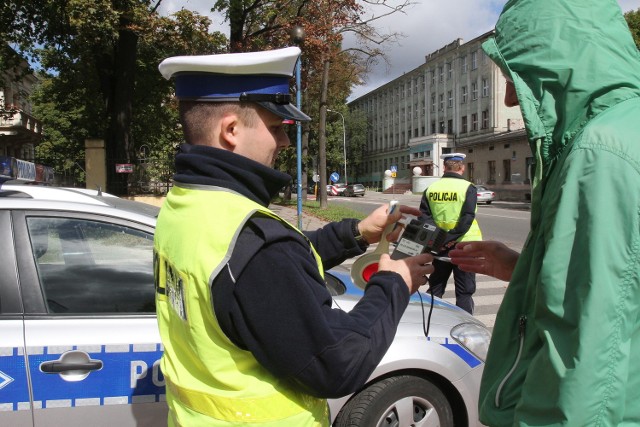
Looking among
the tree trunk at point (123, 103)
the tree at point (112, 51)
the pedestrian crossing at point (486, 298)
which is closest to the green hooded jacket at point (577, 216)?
the pedestrian crossing at point (486, 298)

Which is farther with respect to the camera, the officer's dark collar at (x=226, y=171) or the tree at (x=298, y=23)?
the tree at (x=298, y=23)

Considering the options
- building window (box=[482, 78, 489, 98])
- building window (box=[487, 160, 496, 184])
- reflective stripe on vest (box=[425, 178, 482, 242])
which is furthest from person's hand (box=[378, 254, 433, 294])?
building window (box=[482, 78, 489, 98])

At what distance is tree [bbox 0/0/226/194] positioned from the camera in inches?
521

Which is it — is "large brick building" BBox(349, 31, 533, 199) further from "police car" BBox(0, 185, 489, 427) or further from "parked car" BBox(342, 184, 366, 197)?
"police car" BBox(0, 185, 489, 427)

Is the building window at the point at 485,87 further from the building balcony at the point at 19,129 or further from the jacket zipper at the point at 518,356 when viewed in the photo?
the jacket zipper at the point at 518,356

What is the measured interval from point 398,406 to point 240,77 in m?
2.07

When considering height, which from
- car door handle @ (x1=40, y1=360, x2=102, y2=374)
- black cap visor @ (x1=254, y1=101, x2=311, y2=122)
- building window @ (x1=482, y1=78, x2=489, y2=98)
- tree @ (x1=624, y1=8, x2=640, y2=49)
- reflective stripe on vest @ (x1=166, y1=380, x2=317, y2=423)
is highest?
building window @ (x1=482, y1=78, x2=489, y2=98)

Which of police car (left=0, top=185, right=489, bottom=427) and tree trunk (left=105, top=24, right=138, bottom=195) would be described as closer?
police car (left=0, top=185, right=489, bottom=427)

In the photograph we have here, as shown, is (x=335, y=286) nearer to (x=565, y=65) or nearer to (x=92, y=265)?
(x=92, y=265)

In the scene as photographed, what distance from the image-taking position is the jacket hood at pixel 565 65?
3.78ft

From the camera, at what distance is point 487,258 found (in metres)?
1.76

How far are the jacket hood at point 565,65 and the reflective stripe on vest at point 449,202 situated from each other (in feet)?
13.1

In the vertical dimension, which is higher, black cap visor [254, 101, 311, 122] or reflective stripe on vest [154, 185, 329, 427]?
black cap visor [254, 101, 311, 122]

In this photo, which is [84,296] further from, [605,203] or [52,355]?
[605,203]
